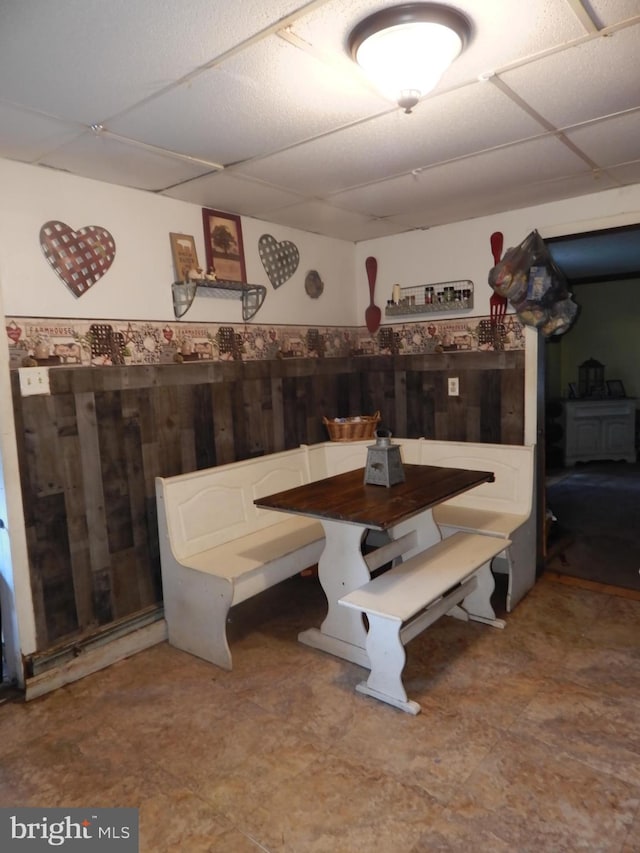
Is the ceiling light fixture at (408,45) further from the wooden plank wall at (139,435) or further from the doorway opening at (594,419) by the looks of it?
the doorway opening at (594,419)

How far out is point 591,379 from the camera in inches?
291

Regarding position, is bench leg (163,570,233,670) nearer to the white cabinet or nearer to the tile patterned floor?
the tile patterned floor

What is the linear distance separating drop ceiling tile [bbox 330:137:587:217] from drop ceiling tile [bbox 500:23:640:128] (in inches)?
12.5

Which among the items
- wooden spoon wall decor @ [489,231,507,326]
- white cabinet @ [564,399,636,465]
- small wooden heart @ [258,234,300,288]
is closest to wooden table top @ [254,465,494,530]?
wooden spoon wall decor @ [489,231,507,326]

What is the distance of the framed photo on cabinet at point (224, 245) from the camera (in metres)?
3.34

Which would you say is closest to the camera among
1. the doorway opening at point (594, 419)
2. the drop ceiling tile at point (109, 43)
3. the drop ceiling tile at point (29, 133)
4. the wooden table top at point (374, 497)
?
the drop ceiling tile at point (109, 43)

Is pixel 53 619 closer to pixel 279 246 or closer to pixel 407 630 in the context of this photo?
pixel 407 630

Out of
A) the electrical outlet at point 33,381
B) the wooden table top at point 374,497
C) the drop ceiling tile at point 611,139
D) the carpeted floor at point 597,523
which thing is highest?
the drop ceiling tile at point 611,139

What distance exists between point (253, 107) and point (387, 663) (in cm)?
226

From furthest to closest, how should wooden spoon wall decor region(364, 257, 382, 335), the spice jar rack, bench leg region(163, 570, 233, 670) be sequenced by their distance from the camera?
wooden spoon wall decor region(364, 257, 382, 335)
the spice jar rack
bench leg region(163, 570, 233, 670)

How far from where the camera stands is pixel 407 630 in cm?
255

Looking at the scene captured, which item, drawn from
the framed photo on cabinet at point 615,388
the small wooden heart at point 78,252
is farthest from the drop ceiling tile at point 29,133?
the framed photo on cabinet at point 615,388

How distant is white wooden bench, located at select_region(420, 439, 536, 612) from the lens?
10.8 ft

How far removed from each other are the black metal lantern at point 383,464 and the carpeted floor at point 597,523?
5.02ft
